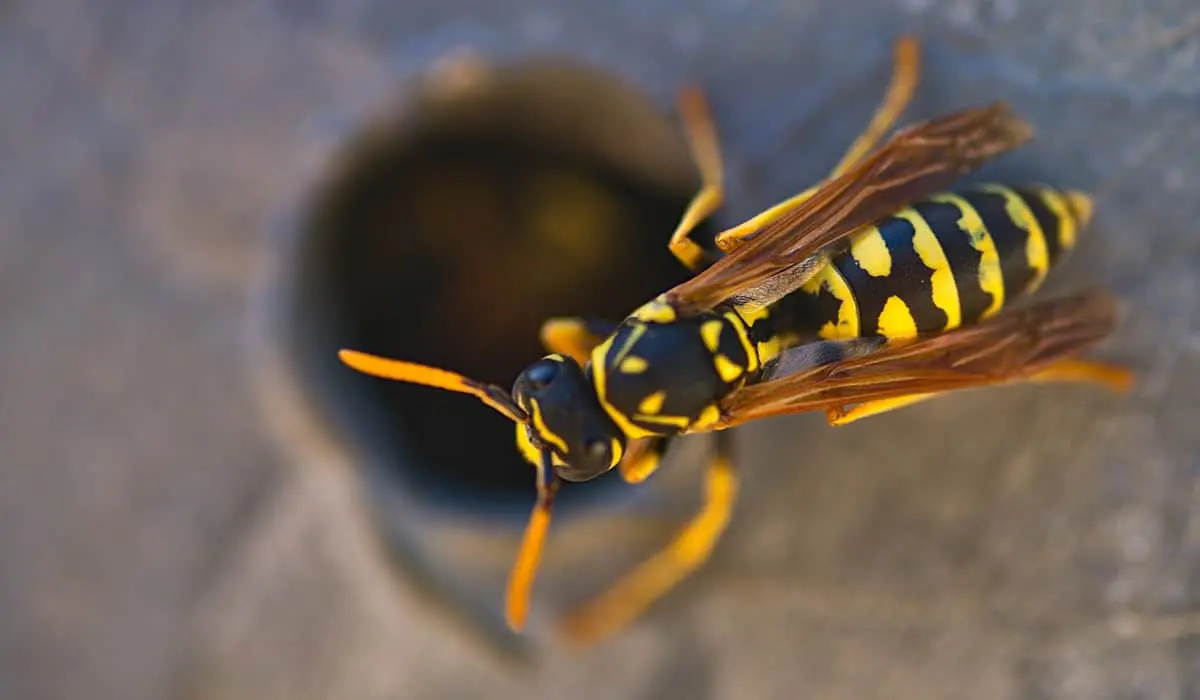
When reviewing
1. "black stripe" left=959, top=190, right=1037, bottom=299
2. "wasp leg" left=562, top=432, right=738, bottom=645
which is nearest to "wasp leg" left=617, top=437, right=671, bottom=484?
"wasp leg" left=562, top=432, right=738, bottom=645

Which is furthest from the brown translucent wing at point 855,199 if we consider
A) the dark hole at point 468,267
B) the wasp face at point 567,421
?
the dark hole at point 468,267

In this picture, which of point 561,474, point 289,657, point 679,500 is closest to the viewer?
point 561,474

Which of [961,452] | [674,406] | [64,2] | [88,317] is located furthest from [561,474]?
[64,2]

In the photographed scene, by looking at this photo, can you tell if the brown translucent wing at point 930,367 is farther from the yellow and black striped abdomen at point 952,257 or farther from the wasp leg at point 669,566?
the wasp leg at point 669,566

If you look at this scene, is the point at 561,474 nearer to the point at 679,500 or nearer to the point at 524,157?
the point at 679,500

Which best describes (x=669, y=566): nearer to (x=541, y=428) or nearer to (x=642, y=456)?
(x=642, y=456)

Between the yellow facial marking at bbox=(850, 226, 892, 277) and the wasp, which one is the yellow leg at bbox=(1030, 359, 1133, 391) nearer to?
the wasp

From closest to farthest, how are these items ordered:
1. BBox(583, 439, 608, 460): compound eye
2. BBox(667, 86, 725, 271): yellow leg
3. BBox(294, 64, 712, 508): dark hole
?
BBox(583, 439, 608, 460): compound eye
BBox(667, 86, 725, 271): yellow leg
BBox(294, 64, 712, 508): dark hole
